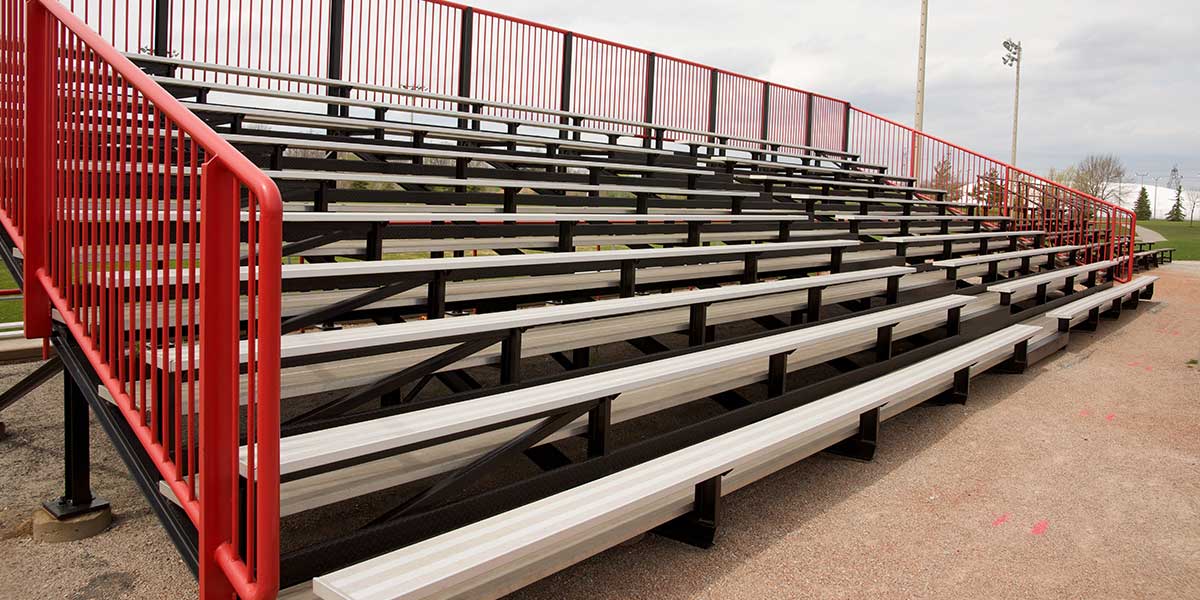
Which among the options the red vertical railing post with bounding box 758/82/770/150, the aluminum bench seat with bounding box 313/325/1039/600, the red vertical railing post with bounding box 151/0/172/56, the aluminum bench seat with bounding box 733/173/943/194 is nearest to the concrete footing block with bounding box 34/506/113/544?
the aluminum bench seat with bounding box 313/325/1039/600

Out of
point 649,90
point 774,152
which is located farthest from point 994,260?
point 649,90

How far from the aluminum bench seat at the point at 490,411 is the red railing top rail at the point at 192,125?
0.62 m

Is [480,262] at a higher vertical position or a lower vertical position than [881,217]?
lower

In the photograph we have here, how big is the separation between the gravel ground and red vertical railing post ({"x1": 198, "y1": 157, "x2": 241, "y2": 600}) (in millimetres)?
841

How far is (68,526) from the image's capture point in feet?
9.20

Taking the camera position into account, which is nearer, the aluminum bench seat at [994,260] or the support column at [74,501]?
the support column at [74,501]

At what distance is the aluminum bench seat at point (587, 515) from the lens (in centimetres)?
182

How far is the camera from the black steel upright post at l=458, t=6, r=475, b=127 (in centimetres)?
732

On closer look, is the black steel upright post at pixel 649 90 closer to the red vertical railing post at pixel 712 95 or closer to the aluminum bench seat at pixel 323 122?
the red vertical railing post at pixel 712 95

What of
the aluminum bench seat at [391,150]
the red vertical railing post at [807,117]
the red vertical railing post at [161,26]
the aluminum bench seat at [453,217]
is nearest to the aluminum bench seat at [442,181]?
the aluminum bench seat at [391,150]

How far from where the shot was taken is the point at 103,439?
12.8 feet

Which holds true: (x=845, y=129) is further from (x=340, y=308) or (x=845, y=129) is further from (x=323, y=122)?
(x=340, y=308)

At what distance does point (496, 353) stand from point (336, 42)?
459cm

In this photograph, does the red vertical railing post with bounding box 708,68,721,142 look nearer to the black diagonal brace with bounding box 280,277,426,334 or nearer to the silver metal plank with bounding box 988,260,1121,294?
the silver metal plank with bounding box 988,260,1121,294
